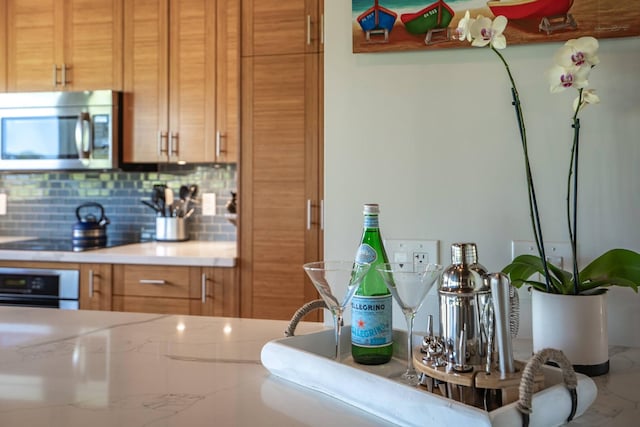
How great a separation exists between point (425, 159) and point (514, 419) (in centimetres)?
74

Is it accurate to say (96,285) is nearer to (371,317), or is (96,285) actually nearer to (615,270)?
(371,317)

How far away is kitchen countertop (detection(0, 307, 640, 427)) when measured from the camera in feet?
2.61

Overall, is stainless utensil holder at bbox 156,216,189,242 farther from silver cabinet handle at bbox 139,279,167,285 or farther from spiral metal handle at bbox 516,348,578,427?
spiral metal handle at bbox 516,348,578,427

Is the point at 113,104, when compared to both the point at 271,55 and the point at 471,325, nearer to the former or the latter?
the point at 271,55

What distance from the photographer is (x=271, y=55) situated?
258 centimetres

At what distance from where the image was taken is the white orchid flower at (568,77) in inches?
37.7

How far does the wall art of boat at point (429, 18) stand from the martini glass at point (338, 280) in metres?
0.62

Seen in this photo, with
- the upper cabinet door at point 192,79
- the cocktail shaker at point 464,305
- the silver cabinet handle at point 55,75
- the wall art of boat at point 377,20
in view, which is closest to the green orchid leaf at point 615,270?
the cocktail shaker at point 464,305

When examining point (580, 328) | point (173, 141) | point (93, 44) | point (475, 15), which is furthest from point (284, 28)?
point (580, 328)

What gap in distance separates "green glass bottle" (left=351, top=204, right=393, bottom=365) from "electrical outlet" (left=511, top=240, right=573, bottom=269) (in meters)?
0.40

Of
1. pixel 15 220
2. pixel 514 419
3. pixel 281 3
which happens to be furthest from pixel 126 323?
pixel 15 220

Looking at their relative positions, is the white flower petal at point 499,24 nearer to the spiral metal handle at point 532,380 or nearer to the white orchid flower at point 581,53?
the white orchid flower at point 581,53

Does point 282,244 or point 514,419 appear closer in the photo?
point 514,419

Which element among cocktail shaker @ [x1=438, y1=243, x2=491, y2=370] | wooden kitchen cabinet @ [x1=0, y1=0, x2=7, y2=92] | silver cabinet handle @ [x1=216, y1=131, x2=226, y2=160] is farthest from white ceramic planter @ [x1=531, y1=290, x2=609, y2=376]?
wooden kitchen cabinet @ [x1=0, y1=0, x2=7, y2=92]
